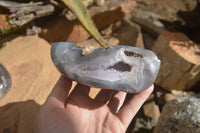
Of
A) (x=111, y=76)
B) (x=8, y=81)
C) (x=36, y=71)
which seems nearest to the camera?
(x=111, y=76)

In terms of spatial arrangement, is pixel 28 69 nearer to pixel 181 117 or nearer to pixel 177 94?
pixel 181 117

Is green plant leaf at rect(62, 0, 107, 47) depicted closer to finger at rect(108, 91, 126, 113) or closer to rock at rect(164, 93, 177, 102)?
finger at rect(108, 91, 126, 113)

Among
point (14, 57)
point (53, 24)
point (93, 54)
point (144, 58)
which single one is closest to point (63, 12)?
point (53, 24)

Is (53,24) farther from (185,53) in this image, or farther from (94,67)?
(185,53)

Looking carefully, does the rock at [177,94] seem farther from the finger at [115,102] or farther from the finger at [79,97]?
the finger at [79,97]


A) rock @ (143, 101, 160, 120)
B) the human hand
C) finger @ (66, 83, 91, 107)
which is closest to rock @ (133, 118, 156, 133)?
rock @ (143, 101, 160, 120)

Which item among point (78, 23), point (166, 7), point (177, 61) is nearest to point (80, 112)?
point (177, 61)
